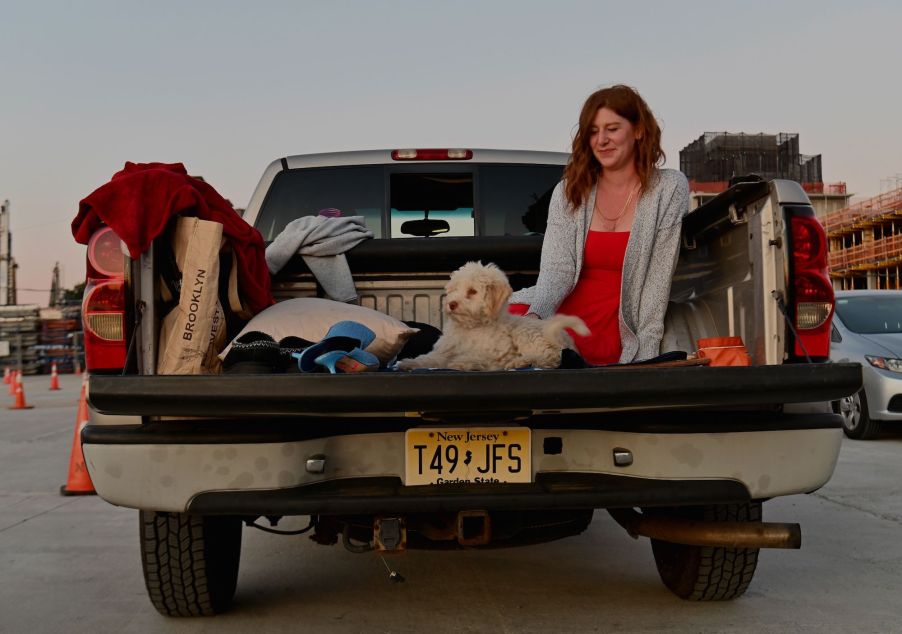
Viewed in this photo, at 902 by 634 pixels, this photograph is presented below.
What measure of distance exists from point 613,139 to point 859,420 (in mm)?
6473

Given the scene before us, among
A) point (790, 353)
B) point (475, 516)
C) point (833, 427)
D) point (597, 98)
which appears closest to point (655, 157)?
point (597, 98)

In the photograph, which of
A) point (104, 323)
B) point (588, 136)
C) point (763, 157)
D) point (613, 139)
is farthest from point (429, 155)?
point (763, 157)

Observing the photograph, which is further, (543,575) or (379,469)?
(543,575)

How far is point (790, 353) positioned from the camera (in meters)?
2.91

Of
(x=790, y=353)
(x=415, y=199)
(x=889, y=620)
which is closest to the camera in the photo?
(x=790, y=353)

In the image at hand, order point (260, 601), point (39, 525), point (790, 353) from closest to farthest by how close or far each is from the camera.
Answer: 1. point (790, 353)
2. point (260, 601)
3. point (39, 525)

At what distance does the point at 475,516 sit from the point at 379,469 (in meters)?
0.38

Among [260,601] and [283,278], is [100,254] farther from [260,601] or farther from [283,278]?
[260,601]

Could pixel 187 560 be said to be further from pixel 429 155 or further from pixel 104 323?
pixel 429 155

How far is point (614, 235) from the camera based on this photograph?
12.6 ft

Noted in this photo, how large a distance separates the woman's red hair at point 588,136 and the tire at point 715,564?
1.48 meters

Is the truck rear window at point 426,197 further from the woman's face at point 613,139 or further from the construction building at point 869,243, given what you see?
the construction building at point 869,243

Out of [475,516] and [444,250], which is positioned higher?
[444,250]

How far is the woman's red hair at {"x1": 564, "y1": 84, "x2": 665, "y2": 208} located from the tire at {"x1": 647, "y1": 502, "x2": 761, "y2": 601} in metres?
1.48
